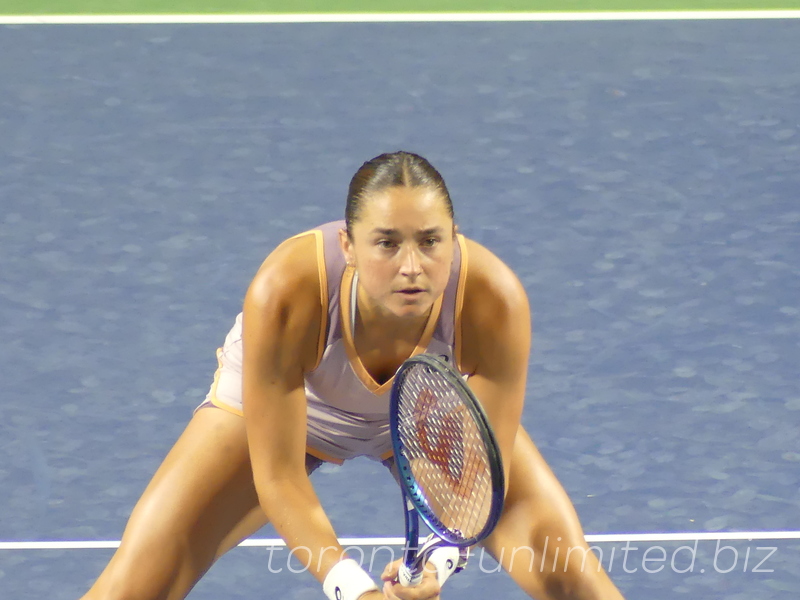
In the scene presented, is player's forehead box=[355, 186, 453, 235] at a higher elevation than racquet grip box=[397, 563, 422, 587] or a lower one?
higher

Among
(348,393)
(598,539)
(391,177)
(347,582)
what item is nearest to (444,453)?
(347,582)

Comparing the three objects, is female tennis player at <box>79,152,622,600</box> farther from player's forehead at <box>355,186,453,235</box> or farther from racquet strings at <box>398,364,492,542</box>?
racquet strings at <box>398,364,492,542</box>

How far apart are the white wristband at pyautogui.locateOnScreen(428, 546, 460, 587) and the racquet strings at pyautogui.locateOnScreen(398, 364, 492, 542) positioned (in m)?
0.08

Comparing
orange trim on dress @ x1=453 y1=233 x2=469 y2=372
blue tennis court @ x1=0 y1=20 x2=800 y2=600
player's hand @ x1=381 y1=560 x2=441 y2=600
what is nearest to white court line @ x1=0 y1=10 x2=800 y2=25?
blue tennis court @ x1=0 y1=20 x2=800 y2=600

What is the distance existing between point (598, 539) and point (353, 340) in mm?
1210

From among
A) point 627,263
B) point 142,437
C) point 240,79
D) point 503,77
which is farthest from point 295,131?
point 142,437

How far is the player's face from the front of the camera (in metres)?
2.77

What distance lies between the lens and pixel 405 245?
2779 millimetres

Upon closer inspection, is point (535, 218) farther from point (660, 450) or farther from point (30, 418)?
Answer: point (30, 418)

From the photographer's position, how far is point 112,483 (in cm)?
418

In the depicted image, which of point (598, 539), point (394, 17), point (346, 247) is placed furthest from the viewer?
point (394, 17)

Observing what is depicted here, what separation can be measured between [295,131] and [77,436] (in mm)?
2271

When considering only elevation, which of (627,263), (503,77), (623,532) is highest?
(503,77)

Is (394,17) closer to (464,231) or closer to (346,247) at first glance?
(464,231)
